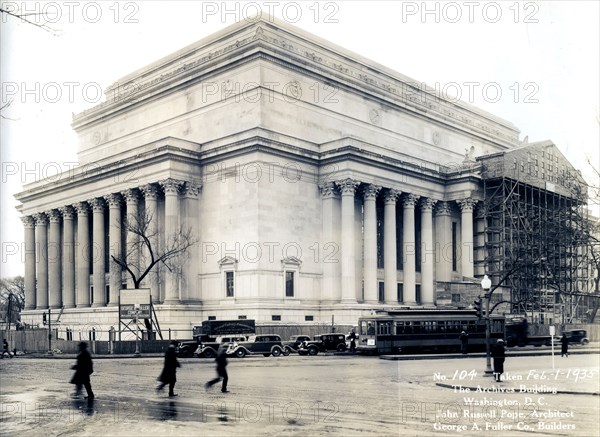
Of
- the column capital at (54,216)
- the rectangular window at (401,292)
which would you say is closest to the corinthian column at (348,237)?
the rectangular window at (401,292)

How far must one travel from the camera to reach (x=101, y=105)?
87.4 metres

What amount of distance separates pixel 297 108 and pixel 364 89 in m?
10.5

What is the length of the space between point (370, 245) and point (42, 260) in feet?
119

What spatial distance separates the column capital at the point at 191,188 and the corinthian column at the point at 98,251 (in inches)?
442

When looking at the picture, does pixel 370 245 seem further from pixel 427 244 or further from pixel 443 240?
pixel 443 240

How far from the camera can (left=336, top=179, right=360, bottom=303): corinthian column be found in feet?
207

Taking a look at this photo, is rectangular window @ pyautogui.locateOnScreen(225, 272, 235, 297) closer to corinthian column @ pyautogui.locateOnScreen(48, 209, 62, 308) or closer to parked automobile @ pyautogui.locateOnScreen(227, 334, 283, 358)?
parked automobile @ pyautogui.locateOnScreen(227, 334, 283, 358)

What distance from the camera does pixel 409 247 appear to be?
70188mm

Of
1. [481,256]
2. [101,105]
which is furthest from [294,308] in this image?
[101,105]

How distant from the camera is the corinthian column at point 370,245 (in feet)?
213

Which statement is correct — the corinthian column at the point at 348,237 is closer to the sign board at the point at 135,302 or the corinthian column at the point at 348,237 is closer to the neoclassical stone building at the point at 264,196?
the neoclassical stone building at the point at 264,196

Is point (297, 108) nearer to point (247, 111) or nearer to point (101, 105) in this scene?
point (247, 111)

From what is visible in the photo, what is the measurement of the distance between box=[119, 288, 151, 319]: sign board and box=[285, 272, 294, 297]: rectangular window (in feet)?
42.5

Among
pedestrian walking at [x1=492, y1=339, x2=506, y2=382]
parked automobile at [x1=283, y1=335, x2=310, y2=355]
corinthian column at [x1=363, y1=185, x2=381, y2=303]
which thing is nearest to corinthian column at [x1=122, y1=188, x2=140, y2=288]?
parked automobile at [x1=283, y1=335, x2=310, y2=355]
